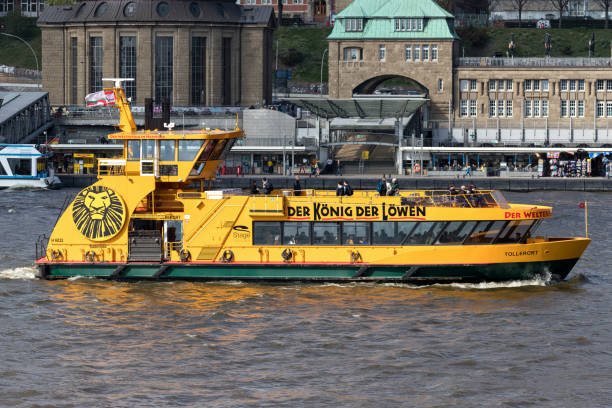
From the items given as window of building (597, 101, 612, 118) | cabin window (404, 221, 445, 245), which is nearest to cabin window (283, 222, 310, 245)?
cabin window (404, 221, 445, 245)

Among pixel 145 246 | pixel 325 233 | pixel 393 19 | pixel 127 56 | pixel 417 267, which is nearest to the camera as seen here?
pixel 417 267

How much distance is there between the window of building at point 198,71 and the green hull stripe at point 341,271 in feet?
258

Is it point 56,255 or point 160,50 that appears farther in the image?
point 160,50

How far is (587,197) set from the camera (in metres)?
81.9

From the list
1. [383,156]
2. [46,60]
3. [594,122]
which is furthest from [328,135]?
[46,60]

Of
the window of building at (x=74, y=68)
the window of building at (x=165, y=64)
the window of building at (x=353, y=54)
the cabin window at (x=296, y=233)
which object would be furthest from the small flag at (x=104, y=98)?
the window of building at (x=353, y=54)

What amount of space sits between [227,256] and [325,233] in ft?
11.9

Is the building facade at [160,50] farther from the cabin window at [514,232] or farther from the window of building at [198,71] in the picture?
the cabin window at [514,232]

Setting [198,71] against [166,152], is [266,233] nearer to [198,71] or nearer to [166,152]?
[166,152]

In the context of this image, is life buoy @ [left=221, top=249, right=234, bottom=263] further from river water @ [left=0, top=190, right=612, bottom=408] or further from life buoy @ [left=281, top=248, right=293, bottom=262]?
life buoy @ [left=281, top=248, right=293, bottom=262]

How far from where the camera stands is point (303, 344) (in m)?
33.8

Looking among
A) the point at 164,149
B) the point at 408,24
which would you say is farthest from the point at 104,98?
the point at 408,24

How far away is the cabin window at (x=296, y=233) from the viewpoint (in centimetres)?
4056

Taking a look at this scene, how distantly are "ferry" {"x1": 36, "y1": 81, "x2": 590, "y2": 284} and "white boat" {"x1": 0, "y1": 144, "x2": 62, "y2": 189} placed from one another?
4856 cm
